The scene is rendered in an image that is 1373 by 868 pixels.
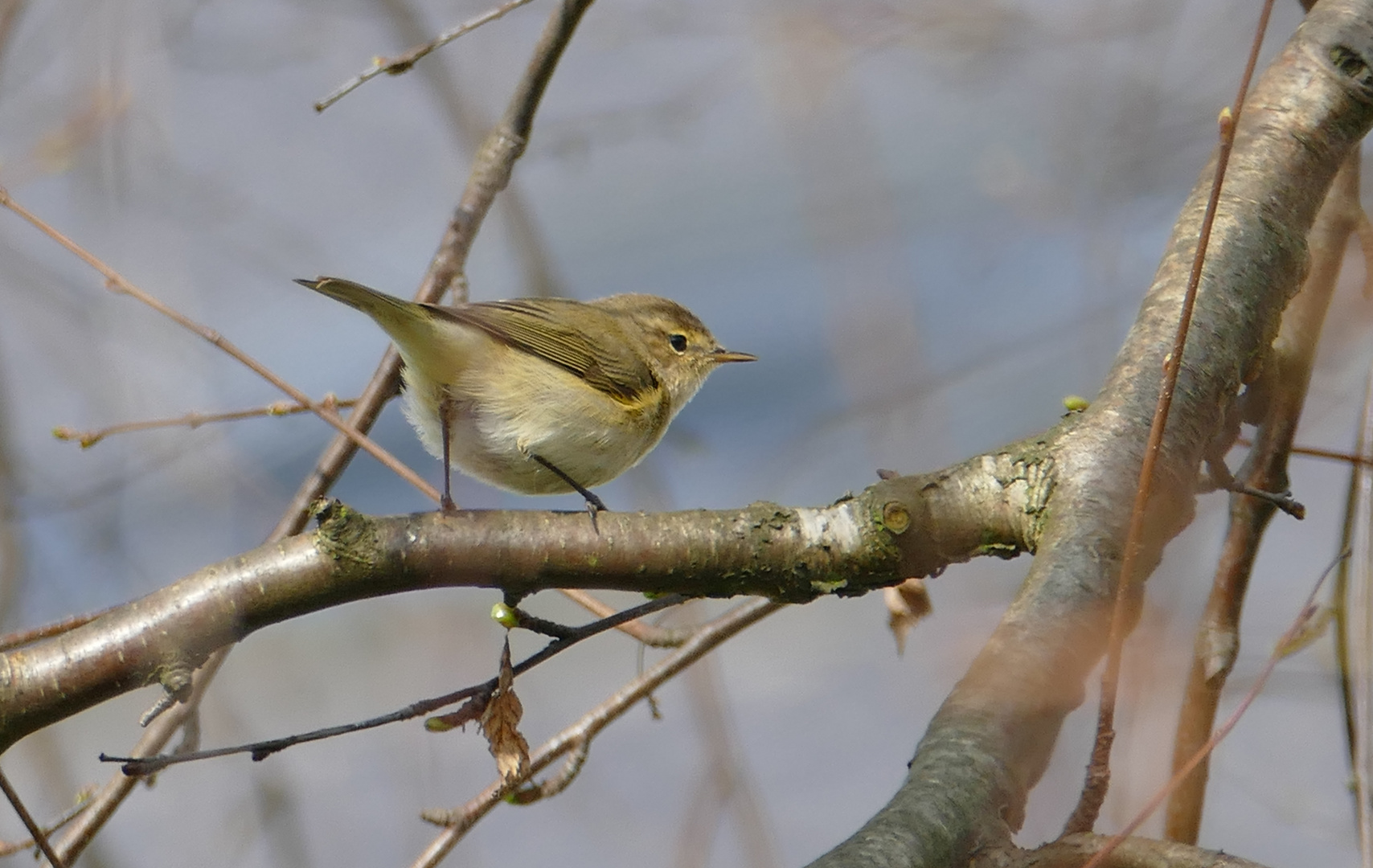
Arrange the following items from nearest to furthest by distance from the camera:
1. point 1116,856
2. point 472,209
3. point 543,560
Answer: point 1116,856, point 543,560, point 472,209

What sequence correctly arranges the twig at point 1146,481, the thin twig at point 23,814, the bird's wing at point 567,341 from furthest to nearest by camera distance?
the bird's wing at point 567,341 → the thin twig at point 23,814 → the twig at point 1146,481

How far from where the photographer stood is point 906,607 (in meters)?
2.62

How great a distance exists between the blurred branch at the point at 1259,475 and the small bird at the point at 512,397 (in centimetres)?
142

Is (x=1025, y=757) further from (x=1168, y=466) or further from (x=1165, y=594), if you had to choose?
(x=1165, y=594)

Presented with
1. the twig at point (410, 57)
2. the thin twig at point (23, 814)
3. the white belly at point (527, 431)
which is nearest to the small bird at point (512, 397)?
the white belly at point (527, 431)

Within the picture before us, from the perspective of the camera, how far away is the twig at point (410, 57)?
2654 mm

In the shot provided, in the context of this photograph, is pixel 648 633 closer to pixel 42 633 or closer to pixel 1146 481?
pixel 42 633

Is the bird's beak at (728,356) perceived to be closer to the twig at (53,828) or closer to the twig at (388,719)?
the twig at (388,719)

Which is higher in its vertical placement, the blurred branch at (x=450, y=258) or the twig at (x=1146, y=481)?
the blurred branch at (x=450, y=258)

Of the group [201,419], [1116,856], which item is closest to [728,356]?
[201,419]

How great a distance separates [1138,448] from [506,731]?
1.17 m

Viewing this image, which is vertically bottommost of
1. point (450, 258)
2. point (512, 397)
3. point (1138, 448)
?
point (1138, 448)

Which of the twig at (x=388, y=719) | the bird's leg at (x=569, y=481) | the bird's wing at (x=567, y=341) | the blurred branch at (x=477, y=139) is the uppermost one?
the blurred branch at (x=477, y=139)

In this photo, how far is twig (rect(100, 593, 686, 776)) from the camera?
5.43ft
